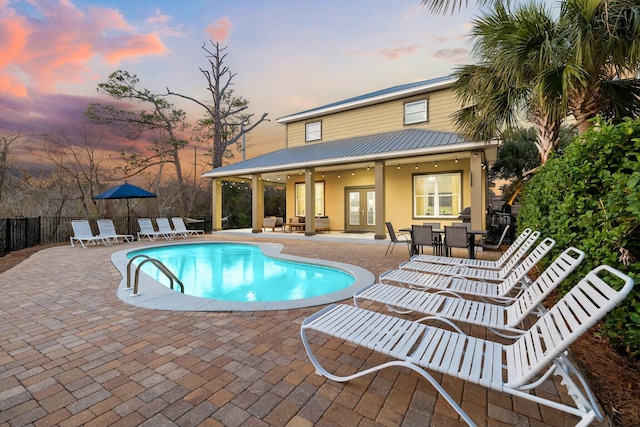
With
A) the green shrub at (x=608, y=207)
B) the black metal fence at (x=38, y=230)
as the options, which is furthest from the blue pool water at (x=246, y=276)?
the black metal fence at (x=38, y=230)

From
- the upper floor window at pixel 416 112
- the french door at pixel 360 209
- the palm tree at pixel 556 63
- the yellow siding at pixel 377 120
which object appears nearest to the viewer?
the palm tree at pixel 556 63

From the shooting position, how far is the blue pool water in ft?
20.1

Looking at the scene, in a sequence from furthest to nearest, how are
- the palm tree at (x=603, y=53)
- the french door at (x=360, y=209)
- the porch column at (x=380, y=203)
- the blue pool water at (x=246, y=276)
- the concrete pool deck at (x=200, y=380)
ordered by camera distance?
1. the french door at (x=360, y=209)
2. the porch column at (x=380, y=203)
3. the blue pool water at (x=246, y=276)
4. the palm tree at (x=603, y=53)
5. the concrete pool deck at (x=200, y=380)

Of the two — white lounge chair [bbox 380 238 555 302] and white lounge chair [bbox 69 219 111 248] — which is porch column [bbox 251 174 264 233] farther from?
white lounge chair [bbox 380 238 555 302]

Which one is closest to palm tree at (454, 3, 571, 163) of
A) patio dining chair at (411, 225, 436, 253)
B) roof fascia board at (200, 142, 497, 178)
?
roof fascia board at (200, 142, 497, 178)

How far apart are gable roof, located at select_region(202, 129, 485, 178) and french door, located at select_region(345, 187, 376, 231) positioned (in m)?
2.68

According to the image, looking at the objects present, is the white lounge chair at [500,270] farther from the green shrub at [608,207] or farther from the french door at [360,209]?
the french door at [360,209]

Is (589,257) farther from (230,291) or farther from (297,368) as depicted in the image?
(230,291)

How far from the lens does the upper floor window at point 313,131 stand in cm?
1653

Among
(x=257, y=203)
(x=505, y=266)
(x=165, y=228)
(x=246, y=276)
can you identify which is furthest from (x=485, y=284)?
(x=165, y=228)

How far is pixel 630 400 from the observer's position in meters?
2.03

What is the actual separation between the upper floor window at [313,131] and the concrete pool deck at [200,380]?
13952mm

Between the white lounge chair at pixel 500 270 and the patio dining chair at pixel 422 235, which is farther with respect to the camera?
the patio dining chair at pixel 422 235

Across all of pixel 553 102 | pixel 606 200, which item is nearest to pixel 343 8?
pixel 553 102
